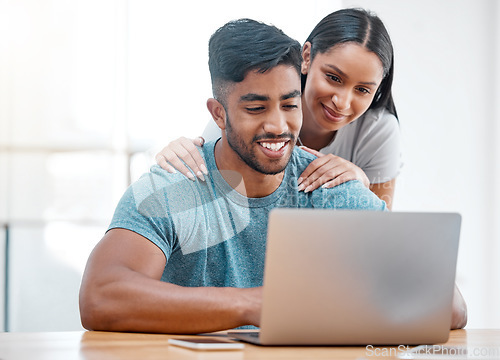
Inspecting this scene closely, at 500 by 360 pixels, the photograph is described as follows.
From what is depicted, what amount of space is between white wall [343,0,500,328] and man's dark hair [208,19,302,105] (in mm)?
1763

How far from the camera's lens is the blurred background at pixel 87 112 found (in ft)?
10.1

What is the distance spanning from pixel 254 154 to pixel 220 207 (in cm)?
19

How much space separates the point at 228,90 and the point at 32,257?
164cm

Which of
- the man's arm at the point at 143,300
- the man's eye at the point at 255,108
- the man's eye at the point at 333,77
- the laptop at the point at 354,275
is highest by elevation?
the man's eye at the point at 333,77

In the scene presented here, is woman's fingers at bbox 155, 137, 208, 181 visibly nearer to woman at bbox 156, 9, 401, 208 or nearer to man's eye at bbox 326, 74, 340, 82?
woman at bbox 156, 9, 401, 208

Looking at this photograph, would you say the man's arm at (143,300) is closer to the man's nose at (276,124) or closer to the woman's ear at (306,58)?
the man's nose at (276,124)

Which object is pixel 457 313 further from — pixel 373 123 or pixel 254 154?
pixel 373 123

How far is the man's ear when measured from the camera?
6.24 ft

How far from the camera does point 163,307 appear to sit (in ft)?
4.00

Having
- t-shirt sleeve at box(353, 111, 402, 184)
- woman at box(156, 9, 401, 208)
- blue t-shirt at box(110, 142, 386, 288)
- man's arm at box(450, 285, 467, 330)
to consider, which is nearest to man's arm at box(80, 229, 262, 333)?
blue t-shirt at box(110, 142, 386, 288)

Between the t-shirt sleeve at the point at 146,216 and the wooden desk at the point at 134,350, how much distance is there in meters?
0.29

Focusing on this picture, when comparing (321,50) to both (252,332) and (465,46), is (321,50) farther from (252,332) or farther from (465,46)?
(465,46)

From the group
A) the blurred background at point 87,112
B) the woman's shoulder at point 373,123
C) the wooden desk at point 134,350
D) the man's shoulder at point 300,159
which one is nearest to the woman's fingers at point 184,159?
the man's shoulder at point 300,159

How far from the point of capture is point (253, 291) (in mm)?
1206
